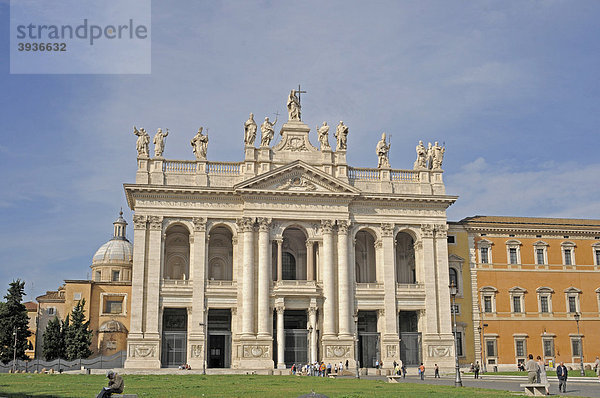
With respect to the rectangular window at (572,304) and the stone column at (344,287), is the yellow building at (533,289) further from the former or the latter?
the stone column at (344,287)

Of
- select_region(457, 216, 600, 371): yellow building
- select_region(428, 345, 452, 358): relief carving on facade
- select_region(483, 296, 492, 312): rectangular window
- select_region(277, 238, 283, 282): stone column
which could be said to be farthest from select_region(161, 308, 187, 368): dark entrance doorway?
select_region(483, 296, 492, 312): rectangular window

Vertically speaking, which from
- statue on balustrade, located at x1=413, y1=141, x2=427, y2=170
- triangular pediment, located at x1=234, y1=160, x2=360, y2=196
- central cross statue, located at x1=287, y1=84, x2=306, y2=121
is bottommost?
triangular pediment, located at x1=234, y1=160, x2=360, y2=196

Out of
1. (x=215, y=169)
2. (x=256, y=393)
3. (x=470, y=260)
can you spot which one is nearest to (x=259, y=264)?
(x=215, y=169)

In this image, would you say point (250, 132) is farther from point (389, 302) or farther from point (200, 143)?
point (389, 302)

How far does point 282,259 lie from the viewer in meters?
62.9

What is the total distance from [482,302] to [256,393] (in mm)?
40107

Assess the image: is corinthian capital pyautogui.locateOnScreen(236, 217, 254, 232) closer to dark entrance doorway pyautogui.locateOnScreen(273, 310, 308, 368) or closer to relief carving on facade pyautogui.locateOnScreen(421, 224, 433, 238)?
dark entrance doorway pyautogui.locateOnScreen(273, 310, 308, 368)

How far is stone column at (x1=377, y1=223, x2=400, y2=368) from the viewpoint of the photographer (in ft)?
191

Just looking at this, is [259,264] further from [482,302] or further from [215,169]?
[482,302]

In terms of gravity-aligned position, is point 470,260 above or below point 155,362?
above

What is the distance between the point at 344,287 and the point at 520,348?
18271mm

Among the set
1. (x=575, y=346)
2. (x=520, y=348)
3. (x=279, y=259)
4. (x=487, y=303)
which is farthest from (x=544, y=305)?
(x=279, y=259)

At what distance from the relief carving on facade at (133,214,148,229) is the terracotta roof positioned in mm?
28753

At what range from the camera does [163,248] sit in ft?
188
